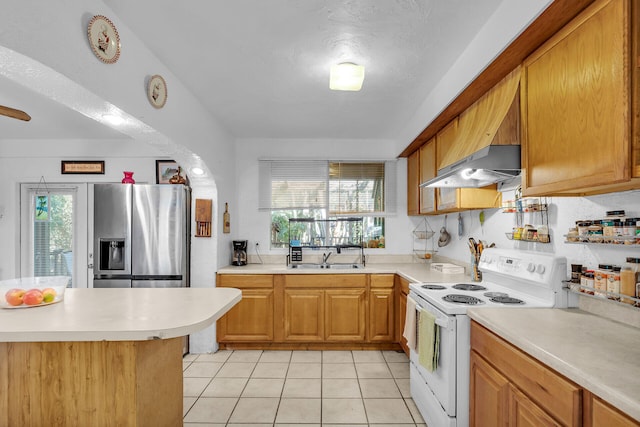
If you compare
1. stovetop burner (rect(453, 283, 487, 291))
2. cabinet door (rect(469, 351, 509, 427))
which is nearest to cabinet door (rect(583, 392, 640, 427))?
cabinet door (rect(469, 351, 509, 427))

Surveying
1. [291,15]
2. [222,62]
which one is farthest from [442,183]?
[222,62]

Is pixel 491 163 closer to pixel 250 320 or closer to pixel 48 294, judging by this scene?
pixel 48 294

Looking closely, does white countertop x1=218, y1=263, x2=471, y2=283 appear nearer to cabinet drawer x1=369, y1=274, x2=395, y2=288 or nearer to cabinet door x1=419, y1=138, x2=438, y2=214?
cabinet drawer x1=369, y1=274, x2=395, y2=288

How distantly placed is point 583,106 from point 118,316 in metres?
2.07

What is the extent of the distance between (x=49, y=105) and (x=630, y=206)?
410 centimetres

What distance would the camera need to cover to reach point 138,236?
3.31 m

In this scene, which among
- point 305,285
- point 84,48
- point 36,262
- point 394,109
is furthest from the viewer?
point 36,262

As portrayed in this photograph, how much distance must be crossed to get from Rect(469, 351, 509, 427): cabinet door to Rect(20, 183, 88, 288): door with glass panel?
422cm

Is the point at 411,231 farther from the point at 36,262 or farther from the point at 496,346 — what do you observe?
the point at 36,262

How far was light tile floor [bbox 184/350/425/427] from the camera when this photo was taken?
2.37m

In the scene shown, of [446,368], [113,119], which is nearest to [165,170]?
[113,119]

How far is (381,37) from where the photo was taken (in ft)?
6.55

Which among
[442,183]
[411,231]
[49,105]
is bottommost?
[411,231]

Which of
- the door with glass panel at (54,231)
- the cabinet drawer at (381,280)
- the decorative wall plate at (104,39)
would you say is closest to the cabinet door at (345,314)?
the cabinet drawer at (381,280)
